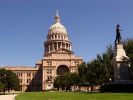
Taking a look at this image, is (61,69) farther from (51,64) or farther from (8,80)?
(8,80)

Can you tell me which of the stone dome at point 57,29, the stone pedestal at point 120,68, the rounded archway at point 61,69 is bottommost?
the stone pedestal at point 120,68

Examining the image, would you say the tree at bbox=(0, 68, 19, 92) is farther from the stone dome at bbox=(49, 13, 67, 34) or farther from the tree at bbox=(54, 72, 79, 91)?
the stone dome at bbox=(49, 13, 67, 34)

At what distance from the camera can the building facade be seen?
156875mm

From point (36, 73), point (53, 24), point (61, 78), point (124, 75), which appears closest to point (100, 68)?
point (124, 75)

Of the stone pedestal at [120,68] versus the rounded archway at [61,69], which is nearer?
the stone pedestal at [120,68]

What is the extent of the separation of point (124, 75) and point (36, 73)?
12766 cm

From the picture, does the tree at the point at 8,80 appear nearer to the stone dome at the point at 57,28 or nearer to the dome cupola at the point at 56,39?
the dome cupola at the point at 56,39

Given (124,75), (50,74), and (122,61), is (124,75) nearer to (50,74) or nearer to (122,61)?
(122,61)

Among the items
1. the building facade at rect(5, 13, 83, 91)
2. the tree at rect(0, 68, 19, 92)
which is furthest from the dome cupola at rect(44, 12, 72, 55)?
the tree at rect(0, 68, 19, 92)

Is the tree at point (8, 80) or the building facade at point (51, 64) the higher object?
the building facade at point (51, 64)

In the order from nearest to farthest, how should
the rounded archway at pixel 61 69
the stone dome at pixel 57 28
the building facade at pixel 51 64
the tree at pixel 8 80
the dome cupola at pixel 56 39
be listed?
1. the tree at pixel 8 80
2. the building facade at pixel 51 64
3. the rounded archway at pixel 61 69
4. the dome cupola at pixel 56 39
5. the stone dome at pixel 57 28

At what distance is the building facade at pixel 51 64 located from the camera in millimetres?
156875

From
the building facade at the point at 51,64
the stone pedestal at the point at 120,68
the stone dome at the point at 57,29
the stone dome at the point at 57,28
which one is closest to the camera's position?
the stone pedestal at the point at 120,68

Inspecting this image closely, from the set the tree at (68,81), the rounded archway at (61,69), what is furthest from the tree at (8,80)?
the rounded archway at (61,69)
